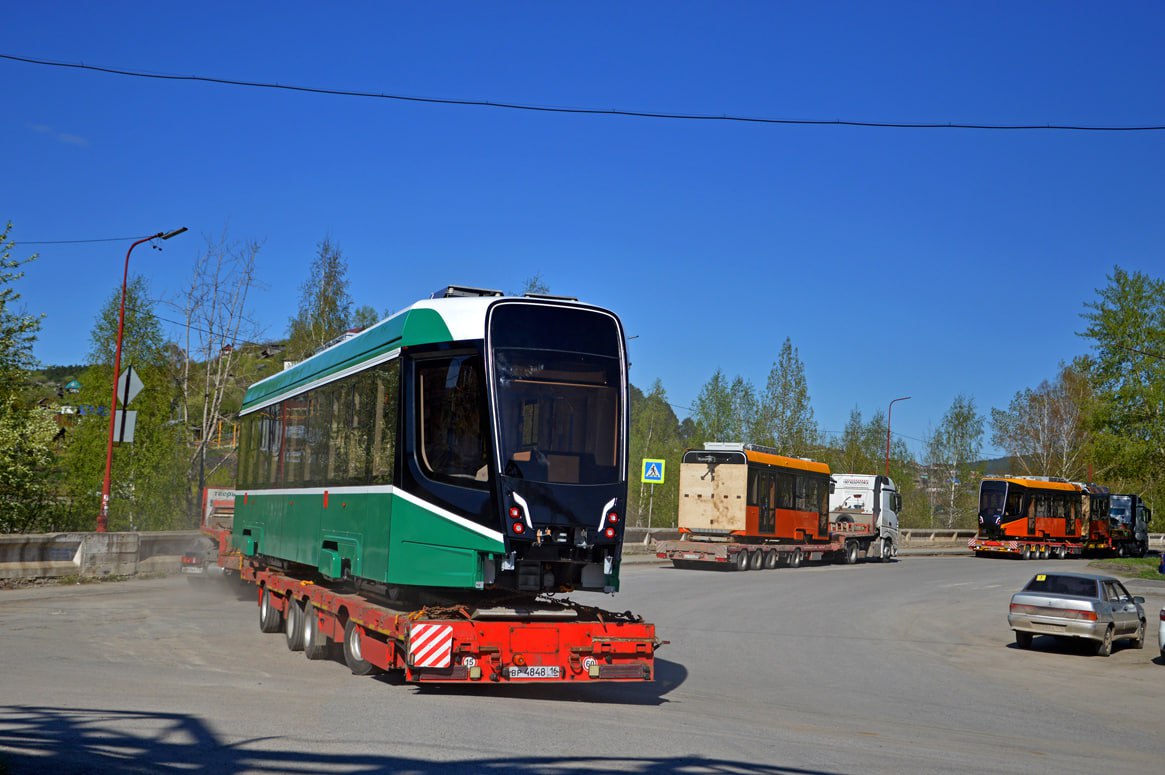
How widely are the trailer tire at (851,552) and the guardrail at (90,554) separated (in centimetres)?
2608

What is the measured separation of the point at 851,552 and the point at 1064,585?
81.8 ft

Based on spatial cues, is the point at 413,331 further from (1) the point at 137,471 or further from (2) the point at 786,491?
(2) the point at 786,491

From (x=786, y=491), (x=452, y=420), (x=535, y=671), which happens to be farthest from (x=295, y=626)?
(x=786, y=491)

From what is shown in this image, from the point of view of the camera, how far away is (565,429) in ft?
36.1

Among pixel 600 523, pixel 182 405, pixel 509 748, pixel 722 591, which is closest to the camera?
pixel 509 748

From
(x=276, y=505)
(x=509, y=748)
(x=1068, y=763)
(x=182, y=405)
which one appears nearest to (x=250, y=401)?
(x=276, y=505)

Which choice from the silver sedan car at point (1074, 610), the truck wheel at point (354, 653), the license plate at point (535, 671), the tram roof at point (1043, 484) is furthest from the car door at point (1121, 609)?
the tram roof at point (1043, 484)

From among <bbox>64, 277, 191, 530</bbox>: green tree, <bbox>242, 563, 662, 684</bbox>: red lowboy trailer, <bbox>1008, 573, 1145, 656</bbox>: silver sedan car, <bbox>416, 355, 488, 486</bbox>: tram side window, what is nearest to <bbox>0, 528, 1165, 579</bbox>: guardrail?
<bbox>64, 277, 191, 530</bbox>: green tree

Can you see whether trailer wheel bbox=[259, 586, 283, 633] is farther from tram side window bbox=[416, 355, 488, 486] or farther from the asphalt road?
tram side window bbox=[416, 355, 488, 486]

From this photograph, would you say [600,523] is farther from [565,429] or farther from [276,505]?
[276,505]

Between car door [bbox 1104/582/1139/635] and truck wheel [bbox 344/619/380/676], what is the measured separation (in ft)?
44.2

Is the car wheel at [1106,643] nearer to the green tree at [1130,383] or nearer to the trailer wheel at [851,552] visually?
the trailer wheel at [851,552]

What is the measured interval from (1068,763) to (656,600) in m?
15.5

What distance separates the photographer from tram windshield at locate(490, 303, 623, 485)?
10.8 m
